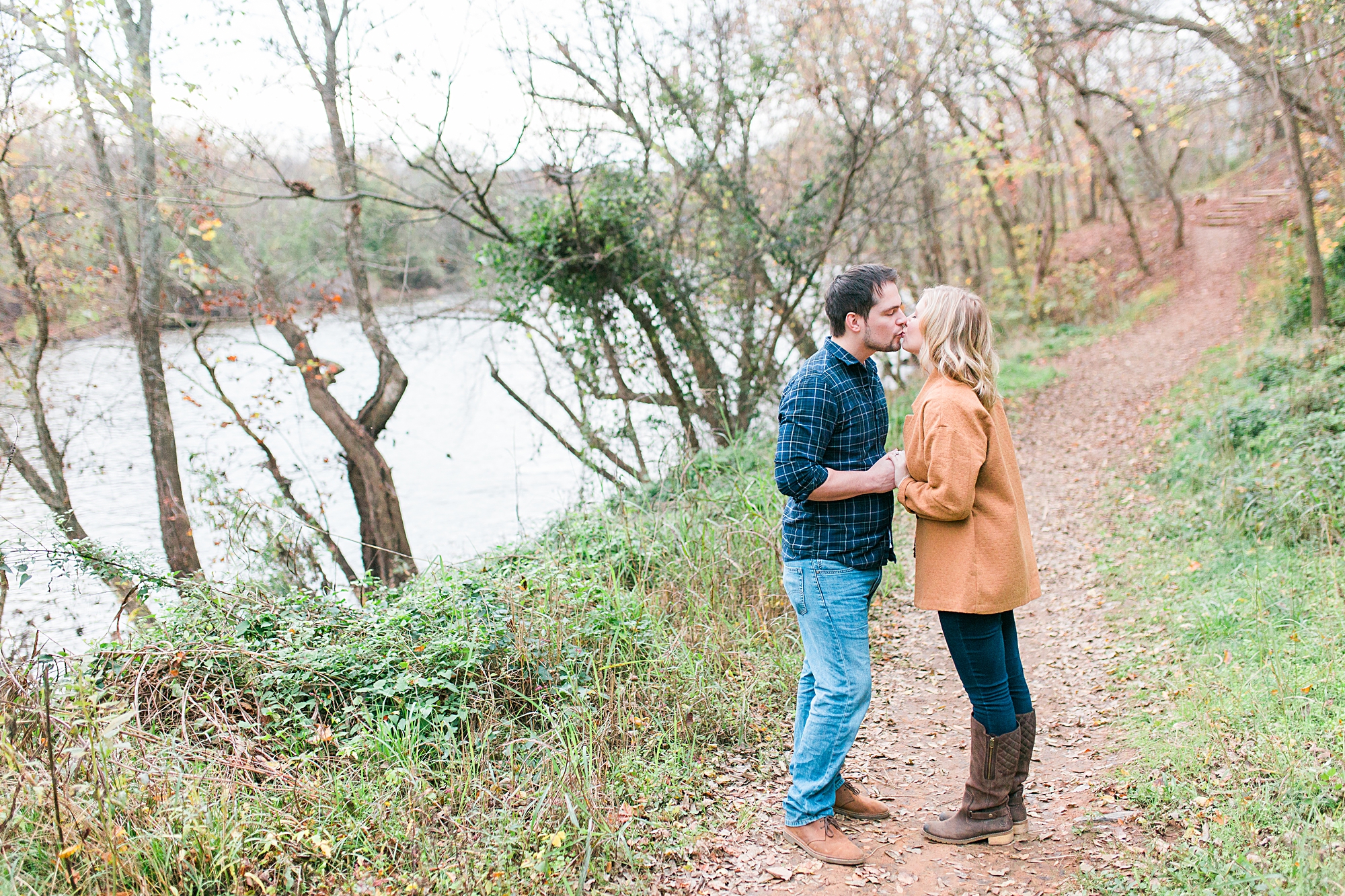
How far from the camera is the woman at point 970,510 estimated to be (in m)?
2.61

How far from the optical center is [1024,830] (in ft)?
9.75

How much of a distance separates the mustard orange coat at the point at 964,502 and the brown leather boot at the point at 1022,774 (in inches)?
19.2

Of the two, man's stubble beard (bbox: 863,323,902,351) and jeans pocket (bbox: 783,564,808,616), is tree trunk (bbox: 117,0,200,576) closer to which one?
jeans pocket (bbox: 783,564,808,616)

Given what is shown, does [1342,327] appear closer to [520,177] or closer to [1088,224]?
[520,177]

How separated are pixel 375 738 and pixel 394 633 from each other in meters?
0.62

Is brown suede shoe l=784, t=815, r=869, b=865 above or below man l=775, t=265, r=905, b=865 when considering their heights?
below

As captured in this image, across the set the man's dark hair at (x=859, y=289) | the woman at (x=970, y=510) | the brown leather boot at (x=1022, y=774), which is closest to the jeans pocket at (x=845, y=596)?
the woman at (x=970, y=510)

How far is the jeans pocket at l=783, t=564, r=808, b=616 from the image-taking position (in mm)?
2809

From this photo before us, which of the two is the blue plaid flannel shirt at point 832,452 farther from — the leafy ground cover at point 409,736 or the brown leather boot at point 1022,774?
the leafy ground cover at point 409,736

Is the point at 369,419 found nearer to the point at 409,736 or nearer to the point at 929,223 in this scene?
the point at 409,736

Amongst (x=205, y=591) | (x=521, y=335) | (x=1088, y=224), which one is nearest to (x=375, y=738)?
(x=205, y=591)

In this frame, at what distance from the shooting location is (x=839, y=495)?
8.85 ft

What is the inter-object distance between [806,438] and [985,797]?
139 centimetres

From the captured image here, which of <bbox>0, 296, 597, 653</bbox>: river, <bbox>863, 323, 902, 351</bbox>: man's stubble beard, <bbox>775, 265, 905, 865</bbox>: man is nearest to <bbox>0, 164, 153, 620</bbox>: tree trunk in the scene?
<bbox>0, 296, 597, 653</bbox>: river
